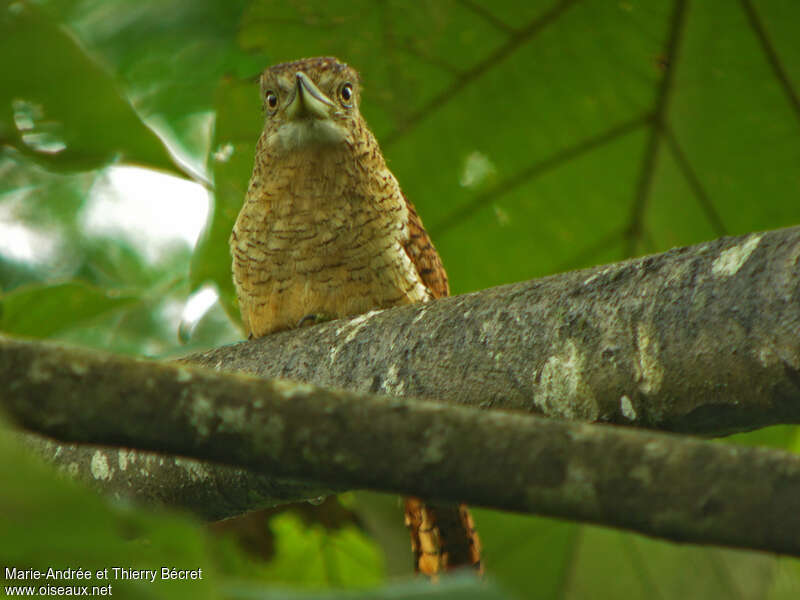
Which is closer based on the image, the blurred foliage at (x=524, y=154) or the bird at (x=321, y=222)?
the blurred foliage at (x=524, y=154)

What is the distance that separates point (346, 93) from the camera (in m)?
3.60

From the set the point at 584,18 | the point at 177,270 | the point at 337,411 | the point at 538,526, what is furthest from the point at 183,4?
the point at 177,270

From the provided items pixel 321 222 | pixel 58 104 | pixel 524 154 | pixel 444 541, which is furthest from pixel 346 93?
pixel 58 104

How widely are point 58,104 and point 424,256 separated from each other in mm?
1745

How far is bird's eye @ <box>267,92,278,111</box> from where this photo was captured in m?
3.48

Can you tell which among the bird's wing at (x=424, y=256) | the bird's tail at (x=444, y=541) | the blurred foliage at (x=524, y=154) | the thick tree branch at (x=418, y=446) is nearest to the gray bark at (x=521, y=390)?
the thick tree branch at (x=418, y=446)

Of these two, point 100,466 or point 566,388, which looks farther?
point 100,466

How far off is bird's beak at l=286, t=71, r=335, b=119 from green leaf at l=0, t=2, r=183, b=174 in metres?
1.41

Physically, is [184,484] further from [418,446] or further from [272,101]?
[272,101]

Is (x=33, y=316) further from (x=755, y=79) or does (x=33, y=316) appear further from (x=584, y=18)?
(x=755, y=79)

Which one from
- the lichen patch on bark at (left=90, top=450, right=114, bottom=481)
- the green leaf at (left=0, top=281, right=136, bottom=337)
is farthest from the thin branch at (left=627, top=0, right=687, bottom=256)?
the lichen patch on bark at (left=90, top=450, right=114, bottom=481)

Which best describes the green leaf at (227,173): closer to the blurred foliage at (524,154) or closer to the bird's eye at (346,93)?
the blurred foliage at (524,154)

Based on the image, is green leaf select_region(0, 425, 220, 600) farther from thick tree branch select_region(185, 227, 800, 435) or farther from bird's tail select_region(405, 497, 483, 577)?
bird's tail select_region(405, 497, 483, 577)

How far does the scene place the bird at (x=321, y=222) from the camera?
3338 mm
